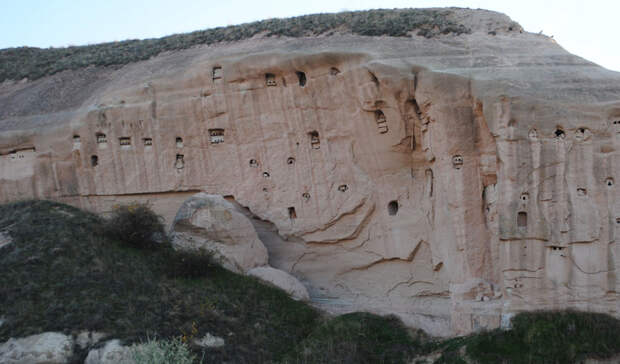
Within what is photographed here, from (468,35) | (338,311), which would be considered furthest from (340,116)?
(338,311)

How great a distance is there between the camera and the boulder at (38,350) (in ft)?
41.0

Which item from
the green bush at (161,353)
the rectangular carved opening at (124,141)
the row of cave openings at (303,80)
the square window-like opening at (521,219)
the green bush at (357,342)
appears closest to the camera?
the green bush at (161,353)

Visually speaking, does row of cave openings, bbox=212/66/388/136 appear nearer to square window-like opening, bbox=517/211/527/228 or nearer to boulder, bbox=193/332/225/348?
square window-like opening, bbox=517/211/527/228

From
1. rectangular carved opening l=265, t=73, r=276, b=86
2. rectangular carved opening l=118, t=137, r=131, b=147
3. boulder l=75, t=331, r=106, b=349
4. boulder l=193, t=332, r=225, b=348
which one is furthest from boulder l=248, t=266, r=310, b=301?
rectangular carved opening l=118, t=137, r=131, b=147

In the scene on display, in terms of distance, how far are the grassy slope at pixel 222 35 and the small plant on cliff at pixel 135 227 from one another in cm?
539

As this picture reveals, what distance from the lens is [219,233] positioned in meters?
16.4

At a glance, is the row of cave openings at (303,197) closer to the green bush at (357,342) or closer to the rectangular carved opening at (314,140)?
the rectangular carved opening at (314,140)

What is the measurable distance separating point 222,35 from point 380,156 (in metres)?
6.32

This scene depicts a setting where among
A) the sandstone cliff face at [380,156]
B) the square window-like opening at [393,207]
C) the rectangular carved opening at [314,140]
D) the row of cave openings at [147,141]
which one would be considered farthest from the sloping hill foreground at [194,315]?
the rectangular carved opening at [314,140]

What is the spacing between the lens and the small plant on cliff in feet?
54.1

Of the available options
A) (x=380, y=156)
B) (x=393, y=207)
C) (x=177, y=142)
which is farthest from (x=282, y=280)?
(x=177, y=142)

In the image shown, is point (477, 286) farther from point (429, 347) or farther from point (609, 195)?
point (609, 195)

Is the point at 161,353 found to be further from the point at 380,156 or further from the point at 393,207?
the point at 380,156

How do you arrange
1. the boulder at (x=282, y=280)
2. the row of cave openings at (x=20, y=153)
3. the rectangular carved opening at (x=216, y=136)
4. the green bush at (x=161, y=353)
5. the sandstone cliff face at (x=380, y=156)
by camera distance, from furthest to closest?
the row of cave openings at (x=20, y=153) < the rectangular carved opening at (x=216, y=136) < the boulder at (x=282, y=280) < the sandstone cliff face at (x=380, y=156) < the green bush at (x=161, y=353)
